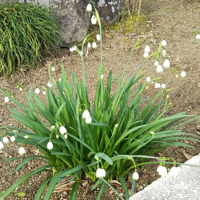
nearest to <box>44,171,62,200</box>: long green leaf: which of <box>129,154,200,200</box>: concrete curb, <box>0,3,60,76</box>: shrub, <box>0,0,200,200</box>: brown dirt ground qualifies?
<box>0,0,200,200</box>: brown dirt ground

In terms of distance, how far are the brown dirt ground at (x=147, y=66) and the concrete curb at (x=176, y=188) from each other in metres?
0.18

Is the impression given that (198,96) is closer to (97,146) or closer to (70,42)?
(97,146)

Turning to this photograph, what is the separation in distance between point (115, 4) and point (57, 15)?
1293mm

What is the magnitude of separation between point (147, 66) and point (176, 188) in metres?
2.41

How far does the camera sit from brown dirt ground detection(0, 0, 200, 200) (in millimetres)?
2355

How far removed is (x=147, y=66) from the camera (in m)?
4.00

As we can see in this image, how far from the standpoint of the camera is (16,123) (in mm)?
3074

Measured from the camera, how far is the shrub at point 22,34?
354 cm

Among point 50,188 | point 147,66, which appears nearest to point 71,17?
point 147,66

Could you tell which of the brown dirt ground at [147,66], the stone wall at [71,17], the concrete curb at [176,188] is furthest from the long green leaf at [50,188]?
the stone wall at [71,17]

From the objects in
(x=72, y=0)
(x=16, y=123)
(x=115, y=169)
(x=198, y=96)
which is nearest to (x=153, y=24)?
(x=72, y=0)

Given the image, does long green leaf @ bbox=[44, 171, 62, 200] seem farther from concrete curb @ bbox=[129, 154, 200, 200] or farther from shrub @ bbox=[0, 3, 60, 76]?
shrub @ bbox=[0, 3, 60, 76]

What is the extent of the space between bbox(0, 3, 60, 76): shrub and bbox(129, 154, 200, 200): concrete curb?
260 centimetres

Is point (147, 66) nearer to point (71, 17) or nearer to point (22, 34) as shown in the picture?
point (71, 17)
